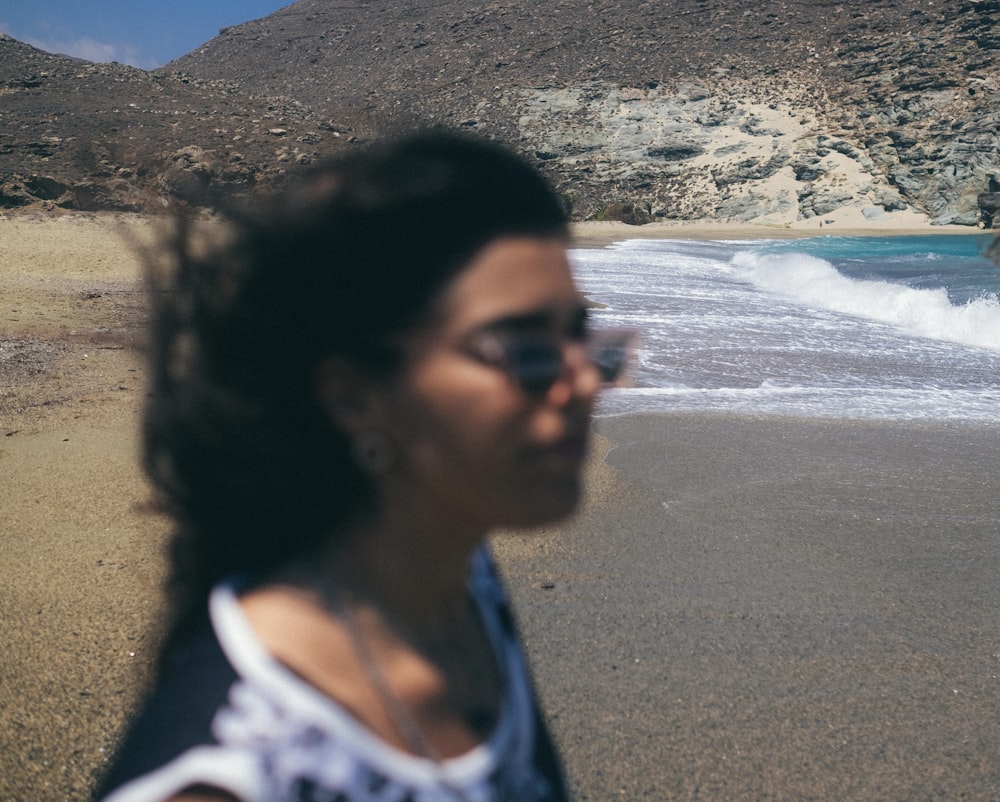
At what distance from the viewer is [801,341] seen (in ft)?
37.3

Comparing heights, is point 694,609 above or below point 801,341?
above

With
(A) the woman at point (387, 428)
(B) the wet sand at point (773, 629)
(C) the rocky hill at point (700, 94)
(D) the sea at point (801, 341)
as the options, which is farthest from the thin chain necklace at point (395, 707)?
(C) the rocky hill at point (700, 94)

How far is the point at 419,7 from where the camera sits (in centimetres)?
9981

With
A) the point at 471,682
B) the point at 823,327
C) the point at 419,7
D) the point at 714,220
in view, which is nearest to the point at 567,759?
the point at 471,682

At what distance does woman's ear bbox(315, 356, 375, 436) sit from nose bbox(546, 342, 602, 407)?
0.21 meters

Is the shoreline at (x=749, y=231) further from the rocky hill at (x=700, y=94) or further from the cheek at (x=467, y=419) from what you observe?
the cheek at (x=467, y=419)

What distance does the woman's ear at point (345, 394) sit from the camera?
1.07 meters

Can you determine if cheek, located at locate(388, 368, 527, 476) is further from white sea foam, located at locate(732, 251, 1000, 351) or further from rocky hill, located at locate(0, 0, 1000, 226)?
rocky hill, located at locate(0, 0, 1000, 226)

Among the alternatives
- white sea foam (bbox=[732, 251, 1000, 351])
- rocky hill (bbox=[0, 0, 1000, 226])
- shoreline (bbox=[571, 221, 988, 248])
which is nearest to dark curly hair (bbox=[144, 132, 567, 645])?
white sea foam (bbox=[732, 251, 1000, 351])

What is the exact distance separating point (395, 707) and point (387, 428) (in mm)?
315

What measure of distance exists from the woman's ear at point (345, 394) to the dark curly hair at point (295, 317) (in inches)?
0.5

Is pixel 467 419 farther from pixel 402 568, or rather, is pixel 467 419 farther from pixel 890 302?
pixel 890 302

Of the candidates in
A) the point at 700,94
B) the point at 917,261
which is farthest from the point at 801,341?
the point at 700,94

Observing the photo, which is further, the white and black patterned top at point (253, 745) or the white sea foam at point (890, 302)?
the white sea foam at point (890, 302)
